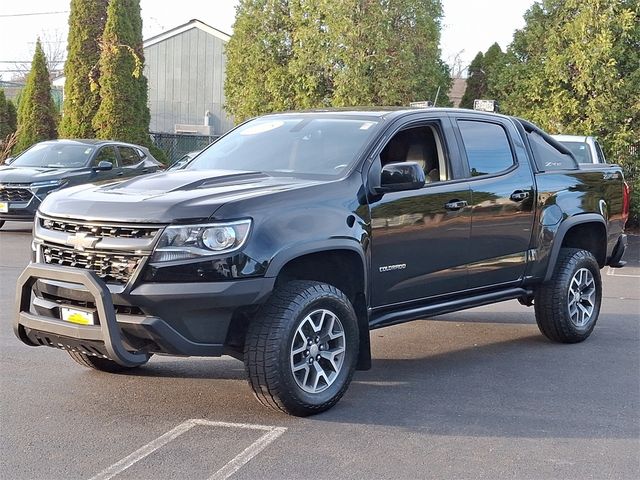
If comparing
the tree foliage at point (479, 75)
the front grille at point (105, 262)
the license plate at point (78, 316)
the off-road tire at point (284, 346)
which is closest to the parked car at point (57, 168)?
the front grille at point (105, 262)

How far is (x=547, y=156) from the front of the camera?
7992 mm

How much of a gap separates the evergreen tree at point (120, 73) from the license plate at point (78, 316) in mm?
18125

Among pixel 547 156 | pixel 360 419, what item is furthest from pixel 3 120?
pixel 360 419

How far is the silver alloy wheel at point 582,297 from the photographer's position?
794cm

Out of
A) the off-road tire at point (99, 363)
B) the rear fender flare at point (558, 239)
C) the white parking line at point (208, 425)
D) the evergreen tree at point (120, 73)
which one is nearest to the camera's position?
the white parking line at point (208, 425)

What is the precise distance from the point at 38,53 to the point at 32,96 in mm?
1321

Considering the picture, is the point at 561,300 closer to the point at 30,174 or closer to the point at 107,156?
the point at 30,174

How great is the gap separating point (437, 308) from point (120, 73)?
17.9 m

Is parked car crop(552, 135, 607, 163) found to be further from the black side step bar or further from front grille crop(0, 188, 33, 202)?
front grille crop(0, 188, 33, 202)

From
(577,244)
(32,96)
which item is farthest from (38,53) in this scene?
(577,244)

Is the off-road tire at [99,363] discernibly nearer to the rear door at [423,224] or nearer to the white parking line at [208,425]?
the white parking line at [208,425]

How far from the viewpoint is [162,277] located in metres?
5.12

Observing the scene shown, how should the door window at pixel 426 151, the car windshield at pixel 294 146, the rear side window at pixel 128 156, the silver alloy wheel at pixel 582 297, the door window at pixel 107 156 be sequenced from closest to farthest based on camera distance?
the car windshield at pixel 294 146
the door window at pixel 426 151
the silver alloy wheel at pixel 582 297
the door window at pixel 107 156
the rear side window at pixel 128 156

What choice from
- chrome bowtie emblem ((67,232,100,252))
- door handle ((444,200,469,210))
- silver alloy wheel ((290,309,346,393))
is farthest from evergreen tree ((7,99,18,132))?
silver alloy wheel ((290,309,346,393))
